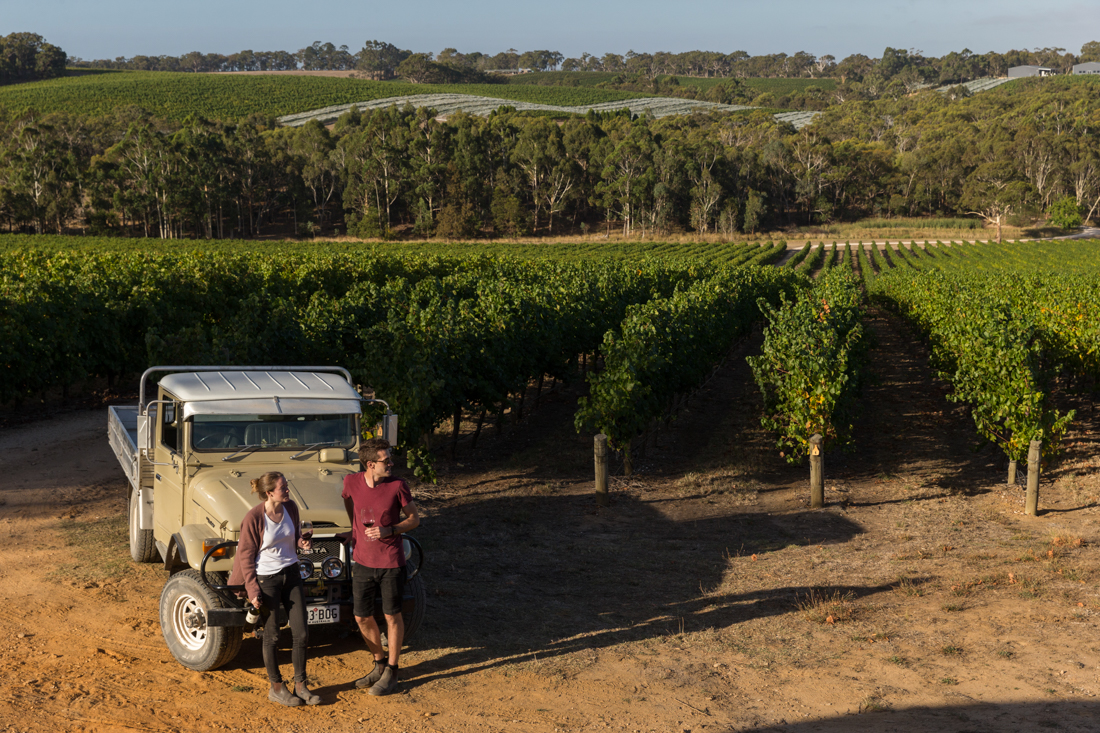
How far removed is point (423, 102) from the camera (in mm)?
167875

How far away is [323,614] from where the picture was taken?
6.55 metres

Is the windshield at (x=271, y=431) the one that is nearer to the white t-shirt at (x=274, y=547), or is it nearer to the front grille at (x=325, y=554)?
the front grille at (x=325, y=554)

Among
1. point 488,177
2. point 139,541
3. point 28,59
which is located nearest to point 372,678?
point 139,541

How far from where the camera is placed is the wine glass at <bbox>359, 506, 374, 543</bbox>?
625 cm

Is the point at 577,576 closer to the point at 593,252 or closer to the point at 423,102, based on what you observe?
the point at 593,252

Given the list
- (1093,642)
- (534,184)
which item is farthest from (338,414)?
(534,184)

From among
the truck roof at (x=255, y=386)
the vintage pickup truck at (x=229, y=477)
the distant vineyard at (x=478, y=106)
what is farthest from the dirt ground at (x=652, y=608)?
the distant vineyard at (x=478, y=106)

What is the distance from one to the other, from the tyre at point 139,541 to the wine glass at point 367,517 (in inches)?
151

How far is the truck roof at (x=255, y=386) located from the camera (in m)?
7.67

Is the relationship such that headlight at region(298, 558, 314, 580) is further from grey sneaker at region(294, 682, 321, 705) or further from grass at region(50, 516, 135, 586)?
grass at region(50, 516, 135, 586)

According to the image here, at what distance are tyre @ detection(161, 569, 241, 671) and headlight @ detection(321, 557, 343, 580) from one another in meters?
0.79

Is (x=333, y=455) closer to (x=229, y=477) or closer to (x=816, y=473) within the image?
(x=229, y=477)

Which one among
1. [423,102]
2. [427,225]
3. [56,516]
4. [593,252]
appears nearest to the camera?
[56,516]

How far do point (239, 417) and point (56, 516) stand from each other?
573cm
